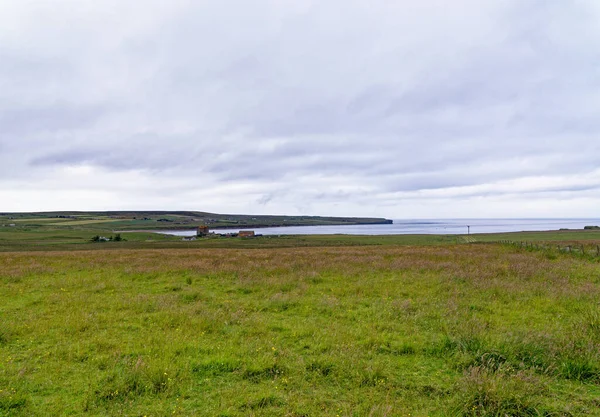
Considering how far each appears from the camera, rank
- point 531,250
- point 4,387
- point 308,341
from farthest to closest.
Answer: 1. point 531,250
2. point 308,341
3. point 4,387

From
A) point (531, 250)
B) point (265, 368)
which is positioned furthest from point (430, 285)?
point (531, 250)

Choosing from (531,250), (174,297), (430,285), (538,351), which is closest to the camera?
(538,351)

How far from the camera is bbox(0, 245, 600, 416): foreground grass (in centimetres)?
564

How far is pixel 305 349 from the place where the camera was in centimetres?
803

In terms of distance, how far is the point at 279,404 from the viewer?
565cm

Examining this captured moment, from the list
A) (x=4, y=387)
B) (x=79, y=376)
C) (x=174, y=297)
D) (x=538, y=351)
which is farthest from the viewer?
(x=174, y=297)

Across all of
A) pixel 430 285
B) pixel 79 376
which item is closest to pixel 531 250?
pixel 430 285

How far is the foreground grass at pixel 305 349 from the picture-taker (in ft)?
18.5

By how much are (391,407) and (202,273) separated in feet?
51.0

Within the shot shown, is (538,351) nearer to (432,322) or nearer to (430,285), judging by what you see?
(432,322)

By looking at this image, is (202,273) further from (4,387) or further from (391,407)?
(391,407)

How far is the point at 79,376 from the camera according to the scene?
6684 millimetres

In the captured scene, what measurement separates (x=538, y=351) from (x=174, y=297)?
12.1m

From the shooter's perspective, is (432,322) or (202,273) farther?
(202,273)
